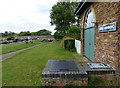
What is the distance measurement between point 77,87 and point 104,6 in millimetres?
3414

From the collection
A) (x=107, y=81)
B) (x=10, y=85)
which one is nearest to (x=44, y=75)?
(x=10, y=85)

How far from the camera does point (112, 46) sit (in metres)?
3.46

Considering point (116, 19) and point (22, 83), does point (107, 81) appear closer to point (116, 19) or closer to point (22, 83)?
point (116, 19)

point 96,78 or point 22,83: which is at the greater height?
point 96,78

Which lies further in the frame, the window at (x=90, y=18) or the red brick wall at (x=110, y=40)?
the window at (x=90, y=18)

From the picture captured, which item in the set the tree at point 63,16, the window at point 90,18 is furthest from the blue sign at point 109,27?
the tree at point 63,16

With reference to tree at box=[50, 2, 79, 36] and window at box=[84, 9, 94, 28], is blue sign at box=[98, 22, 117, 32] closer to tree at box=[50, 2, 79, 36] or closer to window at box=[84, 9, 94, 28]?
window at box=[84, 9, 94, 28]

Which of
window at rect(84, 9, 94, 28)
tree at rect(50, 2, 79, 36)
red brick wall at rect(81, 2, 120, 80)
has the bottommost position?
red brick wall at rect(81, 2, 120, 80)

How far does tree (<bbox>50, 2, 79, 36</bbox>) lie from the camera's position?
101ft

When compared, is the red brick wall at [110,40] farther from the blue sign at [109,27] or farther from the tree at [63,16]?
the tree at [63,16]

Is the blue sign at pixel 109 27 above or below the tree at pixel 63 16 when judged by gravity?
below

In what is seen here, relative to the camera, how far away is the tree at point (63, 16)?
30.9 m

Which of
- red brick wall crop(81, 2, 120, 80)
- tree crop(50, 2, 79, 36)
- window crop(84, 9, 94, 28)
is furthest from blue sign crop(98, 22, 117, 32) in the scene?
tree crop(50, 2, 79, 36)

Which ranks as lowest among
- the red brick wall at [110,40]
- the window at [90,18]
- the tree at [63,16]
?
the red brick wall at [110,40]
